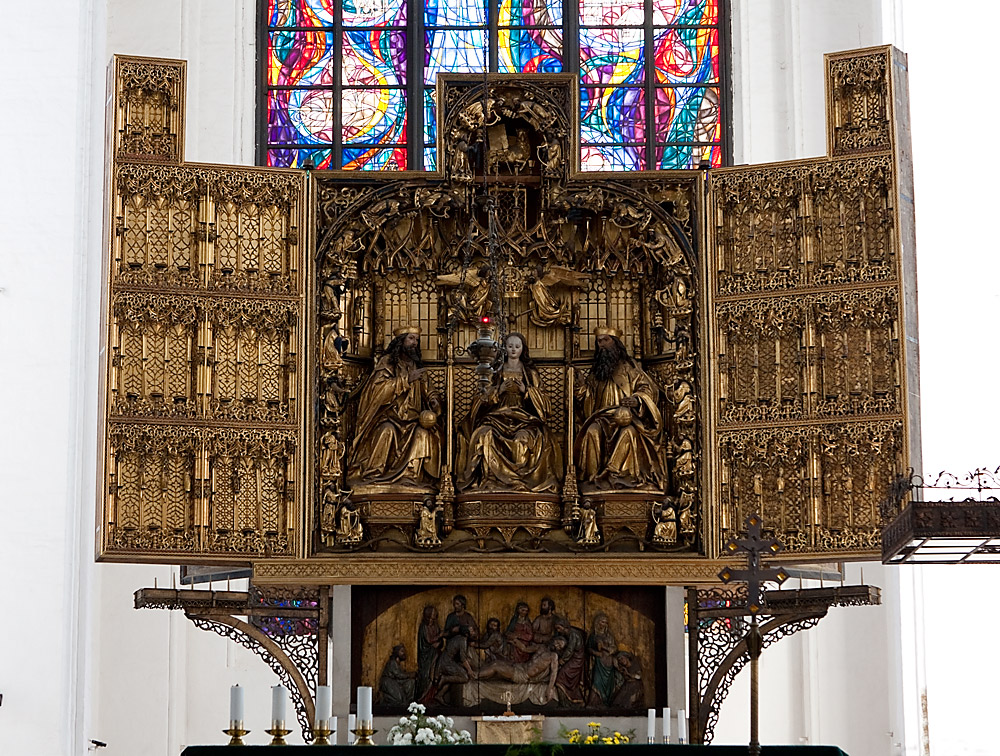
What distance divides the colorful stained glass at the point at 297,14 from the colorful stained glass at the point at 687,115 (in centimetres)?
399

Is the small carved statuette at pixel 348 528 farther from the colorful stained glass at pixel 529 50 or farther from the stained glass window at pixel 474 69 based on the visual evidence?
the colorful stained glass at pixel 529 50

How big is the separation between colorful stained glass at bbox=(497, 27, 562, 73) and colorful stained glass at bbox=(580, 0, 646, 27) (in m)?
0.39

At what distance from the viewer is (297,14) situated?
20.0 m

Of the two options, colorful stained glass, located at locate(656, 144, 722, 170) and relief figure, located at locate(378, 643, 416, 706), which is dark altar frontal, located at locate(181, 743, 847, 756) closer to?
relief figure, located at locate(378, 643, 416, 706)

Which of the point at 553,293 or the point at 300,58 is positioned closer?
the point at 553,293

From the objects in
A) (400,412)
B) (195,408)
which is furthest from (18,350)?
(400,412)

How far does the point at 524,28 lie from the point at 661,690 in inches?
336

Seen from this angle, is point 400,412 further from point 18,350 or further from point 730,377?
point 18,350

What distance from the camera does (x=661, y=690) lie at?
48.7 ft

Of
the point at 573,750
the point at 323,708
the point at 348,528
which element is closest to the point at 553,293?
the point at 348,528

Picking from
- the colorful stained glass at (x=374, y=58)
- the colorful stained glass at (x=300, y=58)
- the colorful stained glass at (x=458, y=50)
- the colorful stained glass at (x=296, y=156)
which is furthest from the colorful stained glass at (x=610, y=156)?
the colorful stained glass at (x=300, y=58)

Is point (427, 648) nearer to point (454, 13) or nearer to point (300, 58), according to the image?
point (300, 58)

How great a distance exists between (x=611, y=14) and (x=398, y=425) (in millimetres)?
7122

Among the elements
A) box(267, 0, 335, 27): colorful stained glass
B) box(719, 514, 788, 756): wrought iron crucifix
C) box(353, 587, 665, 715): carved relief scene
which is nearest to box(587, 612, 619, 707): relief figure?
box(353, 587, 665, 715): carved relief scene
